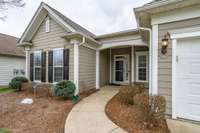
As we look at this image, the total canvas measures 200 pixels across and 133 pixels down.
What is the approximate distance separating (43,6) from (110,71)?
22.2ft

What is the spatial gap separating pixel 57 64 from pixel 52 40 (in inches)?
59.4

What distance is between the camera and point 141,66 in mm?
10891

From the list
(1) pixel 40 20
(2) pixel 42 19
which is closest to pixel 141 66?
(2) pixel 42 19

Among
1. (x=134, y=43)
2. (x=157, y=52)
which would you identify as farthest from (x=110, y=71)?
(x=157, y=52)

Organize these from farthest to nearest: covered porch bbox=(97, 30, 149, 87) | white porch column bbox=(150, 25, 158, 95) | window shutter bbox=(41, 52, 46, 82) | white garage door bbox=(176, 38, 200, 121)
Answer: window shutter bbox=(41, 52, 46, 82), covered porch bbox=(97, 30, 149, 87), white porch column bbox=(150, 25, 158, 95), white garage door bbox=(176, 38, 200, 121)

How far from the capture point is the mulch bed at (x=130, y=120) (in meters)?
3.77

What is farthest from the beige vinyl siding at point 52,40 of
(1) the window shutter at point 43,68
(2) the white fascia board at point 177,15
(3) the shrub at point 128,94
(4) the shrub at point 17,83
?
(2) the white fascia board at point 177,15

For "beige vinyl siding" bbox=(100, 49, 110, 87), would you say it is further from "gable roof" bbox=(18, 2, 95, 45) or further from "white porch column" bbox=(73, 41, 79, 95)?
"white porch column" bbox=(73, 41, 79, 95)

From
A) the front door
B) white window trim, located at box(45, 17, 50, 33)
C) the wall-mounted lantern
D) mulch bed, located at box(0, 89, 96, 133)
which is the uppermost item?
white window trim, located at box(45, 17, 50, 33)

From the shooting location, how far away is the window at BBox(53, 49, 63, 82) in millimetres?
8453

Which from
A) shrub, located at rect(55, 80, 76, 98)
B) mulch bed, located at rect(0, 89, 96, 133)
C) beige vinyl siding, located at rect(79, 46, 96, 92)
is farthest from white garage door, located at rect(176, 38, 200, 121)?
beige vinyl siding, located at rect(79, 46, 96, 92)

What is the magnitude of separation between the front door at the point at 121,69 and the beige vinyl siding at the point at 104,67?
70cm

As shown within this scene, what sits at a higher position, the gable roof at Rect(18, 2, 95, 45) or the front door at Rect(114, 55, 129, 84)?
the gable roof at Rect(18, 2, 95, 45)

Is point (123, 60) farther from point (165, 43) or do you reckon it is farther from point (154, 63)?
point (165, 43)
